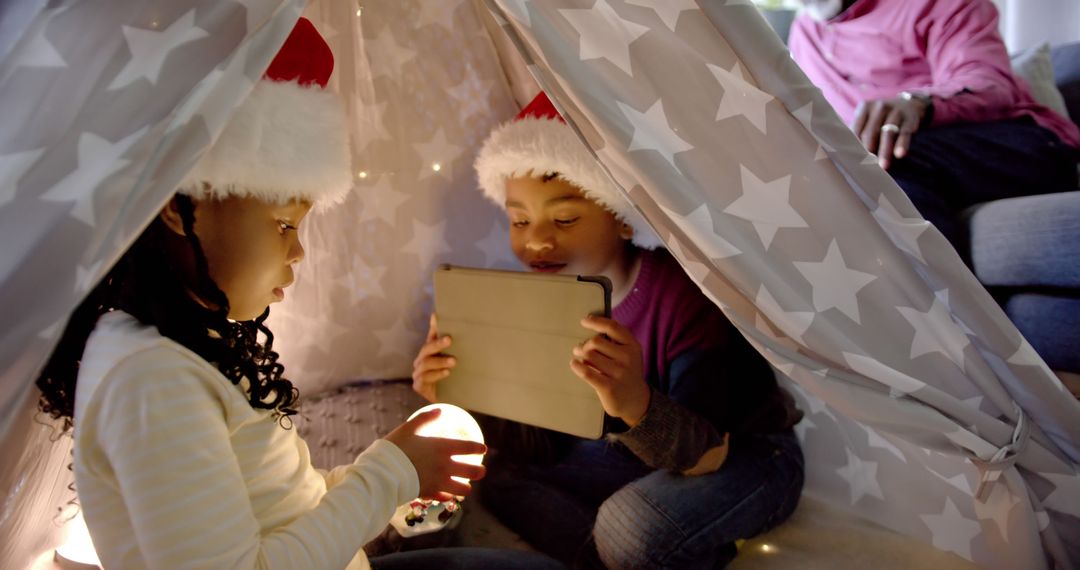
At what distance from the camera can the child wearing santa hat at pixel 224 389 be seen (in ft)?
1.52

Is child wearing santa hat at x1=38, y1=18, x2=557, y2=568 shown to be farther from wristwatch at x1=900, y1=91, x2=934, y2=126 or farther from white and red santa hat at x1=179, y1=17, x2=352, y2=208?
wristwatch at x1=900, y1=91, x2=934, y2=126

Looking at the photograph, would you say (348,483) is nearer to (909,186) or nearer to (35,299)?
(35,299)

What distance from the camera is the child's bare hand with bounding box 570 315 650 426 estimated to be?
790mm

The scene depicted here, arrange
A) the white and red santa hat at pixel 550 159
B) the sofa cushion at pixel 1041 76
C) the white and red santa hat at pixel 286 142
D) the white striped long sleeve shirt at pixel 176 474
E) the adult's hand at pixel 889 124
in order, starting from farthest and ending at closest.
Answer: the sofa cushion at pixel 1041 76 → the adult's hand at pixel 889 124 → the white and red santa hat at pixel 550 159 → the white and red santa hat at pixel 286 142 → the white striped long sleeve shirt at pixel 176 474

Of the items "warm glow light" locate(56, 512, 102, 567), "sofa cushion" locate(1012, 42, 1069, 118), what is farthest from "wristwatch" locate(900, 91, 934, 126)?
"warm glow light" locate(56, 512, 102, 567)

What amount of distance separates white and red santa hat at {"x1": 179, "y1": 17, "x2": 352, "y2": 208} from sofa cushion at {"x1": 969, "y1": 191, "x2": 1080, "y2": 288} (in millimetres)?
1005

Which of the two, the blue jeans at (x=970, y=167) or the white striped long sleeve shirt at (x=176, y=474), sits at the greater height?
the white striped long sleeve shirt at (x=176, y=474)

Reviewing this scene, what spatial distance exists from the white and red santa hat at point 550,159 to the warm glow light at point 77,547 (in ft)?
2.28

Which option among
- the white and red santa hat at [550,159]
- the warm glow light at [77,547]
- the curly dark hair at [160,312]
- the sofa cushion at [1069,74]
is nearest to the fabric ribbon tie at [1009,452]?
the white and red santa hat at [550,159]

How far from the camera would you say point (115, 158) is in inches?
18.8

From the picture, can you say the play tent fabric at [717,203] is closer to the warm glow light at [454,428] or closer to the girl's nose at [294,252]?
the girl's nose at [294,252]

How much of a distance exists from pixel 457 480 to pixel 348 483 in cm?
11

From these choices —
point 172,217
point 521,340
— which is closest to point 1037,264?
point 521,340

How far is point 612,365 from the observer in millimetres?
793
